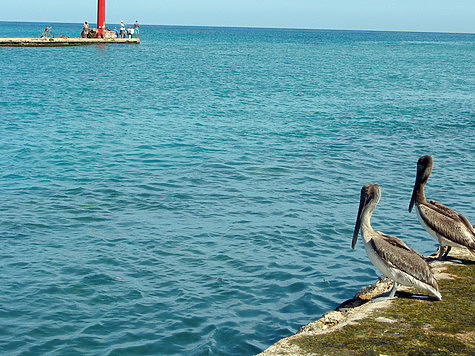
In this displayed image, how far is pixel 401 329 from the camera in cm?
606

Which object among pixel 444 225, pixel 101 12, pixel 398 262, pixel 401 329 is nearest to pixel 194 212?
pixel 444 225

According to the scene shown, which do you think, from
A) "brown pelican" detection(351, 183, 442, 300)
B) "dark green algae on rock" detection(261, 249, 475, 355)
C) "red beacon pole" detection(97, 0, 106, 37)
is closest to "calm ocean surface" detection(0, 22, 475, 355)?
"dark green algae on rock" detection(261, 249, 475, 355)

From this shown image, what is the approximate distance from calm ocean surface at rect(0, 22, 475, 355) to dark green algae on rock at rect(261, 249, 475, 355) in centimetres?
158

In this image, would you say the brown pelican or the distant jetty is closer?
the brown pelican

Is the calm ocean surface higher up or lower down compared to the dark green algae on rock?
lower down

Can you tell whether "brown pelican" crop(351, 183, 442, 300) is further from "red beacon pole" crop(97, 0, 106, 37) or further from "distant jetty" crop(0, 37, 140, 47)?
"red beacon pole" crop(97, 0, 106, 37)

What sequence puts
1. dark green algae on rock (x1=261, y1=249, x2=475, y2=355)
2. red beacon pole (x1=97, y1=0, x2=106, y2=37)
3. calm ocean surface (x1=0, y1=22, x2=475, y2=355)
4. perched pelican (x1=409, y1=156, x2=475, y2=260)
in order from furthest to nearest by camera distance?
1. red beacon pole (x1=97, y1=0, x2=106, y2=37)
2. calm ocean surface (x1=0, y1=22, x2=475, y2=355)
3. perched pelican (x1=409, y1=156, x2=475, y2=260)
4. dark green algae on rock (x1=261, y1=249, x2=475, y2=355)

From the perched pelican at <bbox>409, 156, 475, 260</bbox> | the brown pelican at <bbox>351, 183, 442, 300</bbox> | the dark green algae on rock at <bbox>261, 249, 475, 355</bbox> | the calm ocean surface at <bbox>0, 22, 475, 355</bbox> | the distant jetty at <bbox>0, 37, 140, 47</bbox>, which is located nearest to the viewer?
the dark green algae on rock at <bbox>261, 249, 475, 355</bbox>

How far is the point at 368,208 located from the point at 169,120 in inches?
757

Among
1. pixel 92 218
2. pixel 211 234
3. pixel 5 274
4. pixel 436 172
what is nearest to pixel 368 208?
pixel 211 234

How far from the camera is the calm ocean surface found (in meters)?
8.12

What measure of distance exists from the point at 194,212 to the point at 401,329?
726 cm

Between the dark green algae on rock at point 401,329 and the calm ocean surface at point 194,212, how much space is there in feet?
5.18

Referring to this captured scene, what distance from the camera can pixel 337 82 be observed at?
45.8 m
